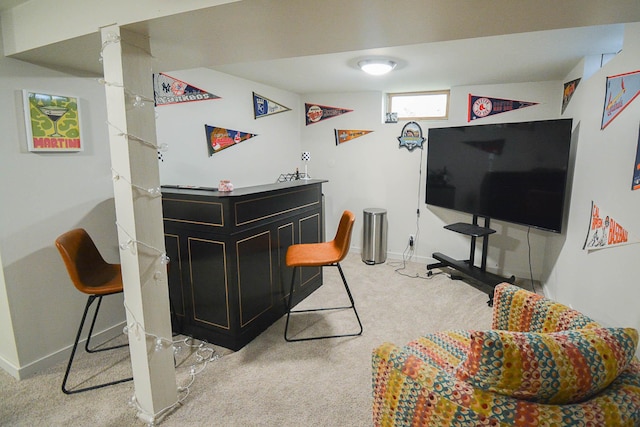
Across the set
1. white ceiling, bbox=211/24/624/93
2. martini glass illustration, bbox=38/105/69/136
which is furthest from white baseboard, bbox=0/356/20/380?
white ceiling, bbox=211/24/624/93

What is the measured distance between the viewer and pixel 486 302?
3.29 meters

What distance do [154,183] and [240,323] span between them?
1260 millimetres

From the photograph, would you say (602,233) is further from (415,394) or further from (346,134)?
(346,134)

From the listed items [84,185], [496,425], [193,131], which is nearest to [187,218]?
[84,185]

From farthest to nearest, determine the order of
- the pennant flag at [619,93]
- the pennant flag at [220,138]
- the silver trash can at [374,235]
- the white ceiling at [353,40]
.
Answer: the silver trash can at [374,235] < the pennant flag at [220,138] < the pennant flag at [619,93] < the white ceiling at [353,40]

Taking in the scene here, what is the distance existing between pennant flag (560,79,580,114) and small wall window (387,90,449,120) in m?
1.17

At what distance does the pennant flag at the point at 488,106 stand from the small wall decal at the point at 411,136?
60 centimetres

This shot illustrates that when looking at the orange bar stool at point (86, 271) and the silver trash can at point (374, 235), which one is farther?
the silver trash can at point (374, 235)

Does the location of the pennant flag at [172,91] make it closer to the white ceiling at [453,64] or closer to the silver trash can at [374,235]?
the white ceiling at [453,64]

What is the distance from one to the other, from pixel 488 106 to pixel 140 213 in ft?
12.6

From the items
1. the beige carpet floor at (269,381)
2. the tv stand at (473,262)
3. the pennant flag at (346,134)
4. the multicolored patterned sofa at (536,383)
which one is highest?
the pennant flag at (346,134)

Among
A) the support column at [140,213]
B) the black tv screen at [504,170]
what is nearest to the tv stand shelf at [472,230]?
the black tv screen at [504,170]

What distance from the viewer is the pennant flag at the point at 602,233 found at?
178 cm

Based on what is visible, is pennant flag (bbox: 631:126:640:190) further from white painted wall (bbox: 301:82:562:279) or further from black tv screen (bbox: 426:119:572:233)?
white painted wall (bbox: 301:82:562:279)
